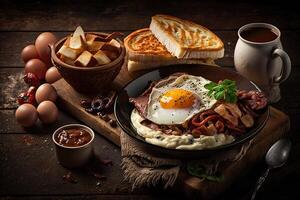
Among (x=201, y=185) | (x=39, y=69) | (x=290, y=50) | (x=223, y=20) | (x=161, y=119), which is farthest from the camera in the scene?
(x=223, y=20)

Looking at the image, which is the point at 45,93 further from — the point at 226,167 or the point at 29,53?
the point at 226,167

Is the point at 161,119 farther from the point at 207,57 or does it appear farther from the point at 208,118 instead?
the point at 207,57

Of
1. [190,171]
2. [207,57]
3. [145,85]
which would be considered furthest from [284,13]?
[190,171]

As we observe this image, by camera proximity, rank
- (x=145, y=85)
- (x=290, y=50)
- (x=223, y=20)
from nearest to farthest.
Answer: (x=145, y=85) < (x=290, y=50) < (x=223, y=20)

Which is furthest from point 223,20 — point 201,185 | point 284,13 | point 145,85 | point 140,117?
point 201,185

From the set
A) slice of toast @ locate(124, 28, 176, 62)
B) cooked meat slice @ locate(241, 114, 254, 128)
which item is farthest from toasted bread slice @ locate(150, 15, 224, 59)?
cooked meat slice @ locate(241, 114, 254, 128)

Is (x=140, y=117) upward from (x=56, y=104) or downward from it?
upward

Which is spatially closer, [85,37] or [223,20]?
[85,37]
